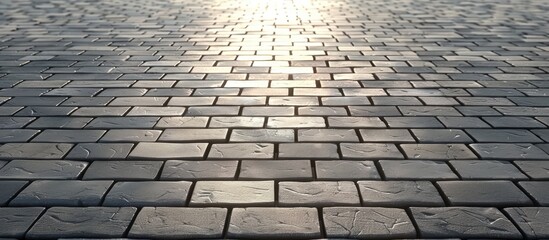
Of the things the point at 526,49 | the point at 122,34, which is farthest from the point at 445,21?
the point at 122,34

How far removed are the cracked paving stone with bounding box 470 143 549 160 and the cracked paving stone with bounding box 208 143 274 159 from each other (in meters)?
1.28

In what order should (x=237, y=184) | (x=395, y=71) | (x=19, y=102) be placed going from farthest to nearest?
(x=395, y=71) < (x=19, y=102) < (x=237, y=184)

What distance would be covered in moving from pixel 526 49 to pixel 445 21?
277cm

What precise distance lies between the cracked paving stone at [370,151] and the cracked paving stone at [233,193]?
0.63 m

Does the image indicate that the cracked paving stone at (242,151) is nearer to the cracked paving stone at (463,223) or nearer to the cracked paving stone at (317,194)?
the cracked paving stone at (317,194)

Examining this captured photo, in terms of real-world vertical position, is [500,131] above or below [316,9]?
above

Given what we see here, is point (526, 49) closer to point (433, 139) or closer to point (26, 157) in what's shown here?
point (433, 139)

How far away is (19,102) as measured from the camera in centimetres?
415

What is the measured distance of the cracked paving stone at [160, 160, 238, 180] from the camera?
2.78 meters

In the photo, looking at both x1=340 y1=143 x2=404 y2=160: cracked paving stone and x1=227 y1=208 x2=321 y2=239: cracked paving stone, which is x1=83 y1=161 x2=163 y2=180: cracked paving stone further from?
x1=340 y1=143 x2=404 y2=160: cracked paving stone

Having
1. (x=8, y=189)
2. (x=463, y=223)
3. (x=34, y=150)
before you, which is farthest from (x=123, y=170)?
(x=463, y=223)

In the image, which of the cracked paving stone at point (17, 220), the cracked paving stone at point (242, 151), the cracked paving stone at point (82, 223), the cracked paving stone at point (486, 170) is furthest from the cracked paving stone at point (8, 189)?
the cracked paving stone at point (486, 170)

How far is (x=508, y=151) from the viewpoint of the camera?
3133 millimetres

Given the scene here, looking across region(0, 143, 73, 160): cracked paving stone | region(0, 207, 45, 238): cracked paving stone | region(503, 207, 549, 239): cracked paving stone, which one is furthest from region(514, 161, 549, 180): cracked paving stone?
region(0, 143, 73, 160): cracked paving stone
